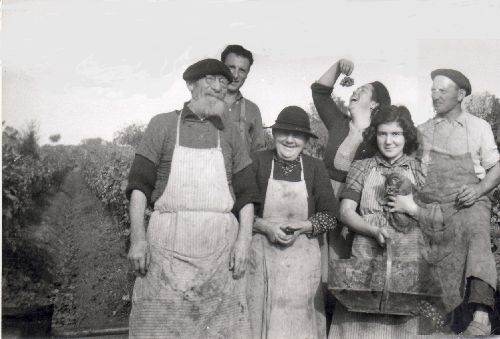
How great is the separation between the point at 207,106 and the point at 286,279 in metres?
1.24

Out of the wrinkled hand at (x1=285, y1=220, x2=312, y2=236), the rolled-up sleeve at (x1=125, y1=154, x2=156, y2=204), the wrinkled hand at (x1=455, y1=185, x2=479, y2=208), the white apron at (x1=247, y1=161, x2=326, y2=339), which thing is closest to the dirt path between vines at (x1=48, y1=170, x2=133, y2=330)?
the rolled-up sleeve at (x1=125, y1=154, x2=156, y2=204)

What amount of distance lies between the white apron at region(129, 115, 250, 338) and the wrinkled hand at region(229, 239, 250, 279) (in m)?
0.03

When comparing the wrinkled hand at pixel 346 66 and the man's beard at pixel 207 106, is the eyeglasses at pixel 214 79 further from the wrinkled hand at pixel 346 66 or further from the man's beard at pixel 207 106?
the wrinkled hand at pixel 346 66

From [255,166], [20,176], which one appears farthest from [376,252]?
[20,176]

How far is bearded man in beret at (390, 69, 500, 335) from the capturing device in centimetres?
413

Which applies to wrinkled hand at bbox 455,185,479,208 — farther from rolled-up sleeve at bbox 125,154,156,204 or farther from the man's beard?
rolled-up sleeve at bbox 125,154,156,204

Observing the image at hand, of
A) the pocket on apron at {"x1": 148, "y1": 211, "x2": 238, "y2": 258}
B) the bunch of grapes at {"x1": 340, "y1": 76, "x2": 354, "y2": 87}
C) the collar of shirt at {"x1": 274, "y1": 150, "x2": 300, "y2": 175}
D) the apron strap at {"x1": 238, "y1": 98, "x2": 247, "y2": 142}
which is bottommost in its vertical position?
the pocket on apron at {"x1": 148, "y1": 211, "x2": 238, "y2": 258}

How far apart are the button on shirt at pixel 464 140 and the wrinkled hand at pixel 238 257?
1.52m

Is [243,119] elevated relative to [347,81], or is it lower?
lower

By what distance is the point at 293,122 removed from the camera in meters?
3.98

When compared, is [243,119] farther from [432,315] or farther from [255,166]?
[432,315]

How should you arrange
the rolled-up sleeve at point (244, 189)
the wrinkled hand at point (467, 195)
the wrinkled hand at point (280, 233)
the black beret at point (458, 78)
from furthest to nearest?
the black beret at point (458, 78), the wrinkled hand at point (467, 195), the wrinkled hand at point (280, 233), the rolled-up sleeve at point (244, 189)

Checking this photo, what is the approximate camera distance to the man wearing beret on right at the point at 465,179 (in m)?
4.14

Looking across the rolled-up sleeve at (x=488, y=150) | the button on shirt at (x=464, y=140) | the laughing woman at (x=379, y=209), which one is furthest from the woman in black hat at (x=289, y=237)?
the rolled-up sleeve at (x=488, y=150)
